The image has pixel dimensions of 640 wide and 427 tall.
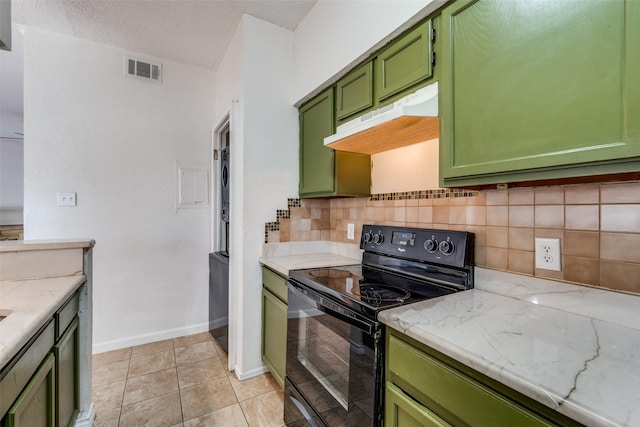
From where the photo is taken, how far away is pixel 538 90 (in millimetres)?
869

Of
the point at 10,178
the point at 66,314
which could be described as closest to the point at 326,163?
the point at 66,314

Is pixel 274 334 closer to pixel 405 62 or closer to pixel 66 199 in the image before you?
pixel 405 62

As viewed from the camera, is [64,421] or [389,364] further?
[64,421]

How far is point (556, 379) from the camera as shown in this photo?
596mm

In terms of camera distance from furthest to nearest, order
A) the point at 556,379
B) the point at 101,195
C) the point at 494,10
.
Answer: the point at 101,195
the point at 494,10
the point at 556,379

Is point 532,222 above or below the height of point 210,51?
below

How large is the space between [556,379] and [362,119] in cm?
115

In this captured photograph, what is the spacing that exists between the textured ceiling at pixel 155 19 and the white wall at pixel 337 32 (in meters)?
0.18

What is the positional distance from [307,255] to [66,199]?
6.50 feet

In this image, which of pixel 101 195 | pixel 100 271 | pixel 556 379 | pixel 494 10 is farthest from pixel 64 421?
pixel 494 10

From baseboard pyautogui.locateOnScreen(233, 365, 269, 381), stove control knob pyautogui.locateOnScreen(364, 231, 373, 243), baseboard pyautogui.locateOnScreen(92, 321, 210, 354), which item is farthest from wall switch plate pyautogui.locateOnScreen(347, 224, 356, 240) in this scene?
baseboard pyautogui.locateOnScreen(92, 321, 210, 354)

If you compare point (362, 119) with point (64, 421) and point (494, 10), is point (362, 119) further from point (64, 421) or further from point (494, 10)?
point (64, 421)

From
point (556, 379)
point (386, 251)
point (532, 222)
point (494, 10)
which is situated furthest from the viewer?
point (386, 251)

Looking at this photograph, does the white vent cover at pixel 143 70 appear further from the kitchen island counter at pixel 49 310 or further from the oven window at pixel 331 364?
the oven window at pixel 331 364
